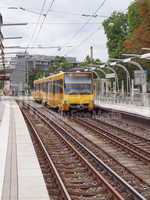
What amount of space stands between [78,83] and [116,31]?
134 feet

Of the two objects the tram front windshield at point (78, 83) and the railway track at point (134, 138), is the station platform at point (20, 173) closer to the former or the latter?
the railway track at point (134, 138)

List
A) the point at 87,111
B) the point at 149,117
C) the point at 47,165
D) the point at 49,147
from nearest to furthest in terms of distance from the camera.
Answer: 1. the point at 47,165
2. the point at 49,147
3. the point at 149,117
4. the point at 87,111

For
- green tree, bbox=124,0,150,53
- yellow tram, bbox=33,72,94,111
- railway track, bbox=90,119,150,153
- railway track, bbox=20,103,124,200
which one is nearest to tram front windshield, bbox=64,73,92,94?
yellow tram, bbox=33,72,94,111

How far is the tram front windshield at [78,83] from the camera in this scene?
128 feet

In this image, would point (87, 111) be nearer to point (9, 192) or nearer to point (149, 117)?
point (149, 117)

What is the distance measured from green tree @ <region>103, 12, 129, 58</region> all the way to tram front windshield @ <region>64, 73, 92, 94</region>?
125 feet

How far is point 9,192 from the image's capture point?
11273mm

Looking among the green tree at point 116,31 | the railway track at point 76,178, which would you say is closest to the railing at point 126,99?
the green tree at point 116,31

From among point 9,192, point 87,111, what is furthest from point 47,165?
point 87,111

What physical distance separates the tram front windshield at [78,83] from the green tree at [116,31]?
3823cm

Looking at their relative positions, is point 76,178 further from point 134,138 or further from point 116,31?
point 116,31

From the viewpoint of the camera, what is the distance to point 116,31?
79000 mm

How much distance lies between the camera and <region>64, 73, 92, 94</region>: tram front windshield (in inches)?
1535

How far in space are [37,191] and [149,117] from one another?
19764 millimetres
